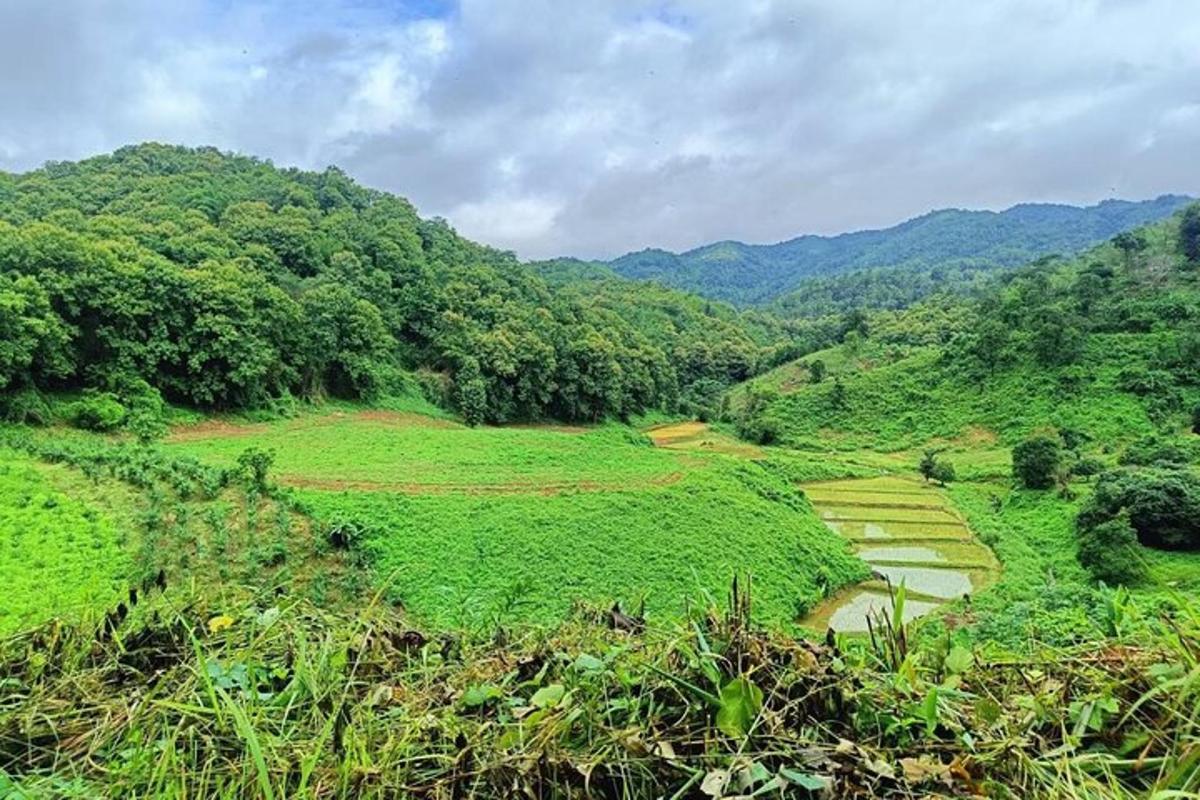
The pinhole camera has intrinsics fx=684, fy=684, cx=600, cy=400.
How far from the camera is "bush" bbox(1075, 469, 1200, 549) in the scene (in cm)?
1690

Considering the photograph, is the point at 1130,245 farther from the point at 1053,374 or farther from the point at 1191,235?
the point at 1053,374

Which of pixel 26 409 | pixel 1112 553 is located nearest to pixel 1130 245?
pixel 1112 553

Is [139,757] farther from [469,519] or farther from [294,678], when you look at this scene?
[469,519]

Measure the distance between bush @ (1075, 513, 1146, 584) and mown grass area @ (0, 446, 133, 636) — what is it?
19.3 meters

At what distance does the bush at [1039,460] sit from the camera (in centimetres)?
2412

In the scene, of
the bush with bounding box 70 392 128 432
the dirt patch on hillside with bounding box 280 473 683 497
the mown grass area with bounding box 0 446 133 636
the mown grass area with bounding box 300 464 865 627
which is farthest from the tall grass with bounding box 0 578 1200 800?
the bush with bounding box 70 392 128 432

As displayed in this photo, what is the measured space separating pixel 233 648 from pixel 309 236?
4433 centimetres

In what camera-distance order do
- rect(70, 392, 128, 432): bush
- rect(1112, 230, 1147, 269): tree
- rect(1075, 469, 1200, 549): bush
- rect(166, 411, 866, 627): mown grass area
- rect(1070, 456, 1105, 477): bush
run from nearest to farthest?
1. rect(166, 411, 866, 627): mown grass area
2. rect(1075, 469, 1200, 549): bush
3. rect(70, 392, 128, 432): bush
4. rect(1070, 456, 1105, 477): bush
5. rect(1112, 230, 1147, 269): tree

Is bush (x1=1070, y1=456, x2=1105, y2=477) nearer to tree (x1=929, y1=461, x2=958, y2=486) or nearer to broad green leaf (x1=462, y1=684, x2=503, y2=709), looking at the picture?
tree (x1=929, y1=461, x2=958, y2=486)

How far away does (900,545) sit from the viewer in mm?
20422

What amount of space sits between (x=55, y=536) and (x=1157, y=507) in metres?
24.1

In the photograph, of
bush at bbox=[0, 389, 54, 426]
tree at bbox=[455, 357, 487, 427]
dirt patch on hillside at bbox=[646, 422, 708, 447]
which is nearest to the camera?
bush at bbox=[0, 389, 54, 426]

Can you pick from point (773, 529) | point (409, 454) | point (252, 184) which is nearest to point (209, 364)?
point (409, 454)

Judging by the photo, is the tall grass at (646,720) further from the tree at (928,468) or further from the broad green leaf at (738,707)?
the tree at (928,468)
